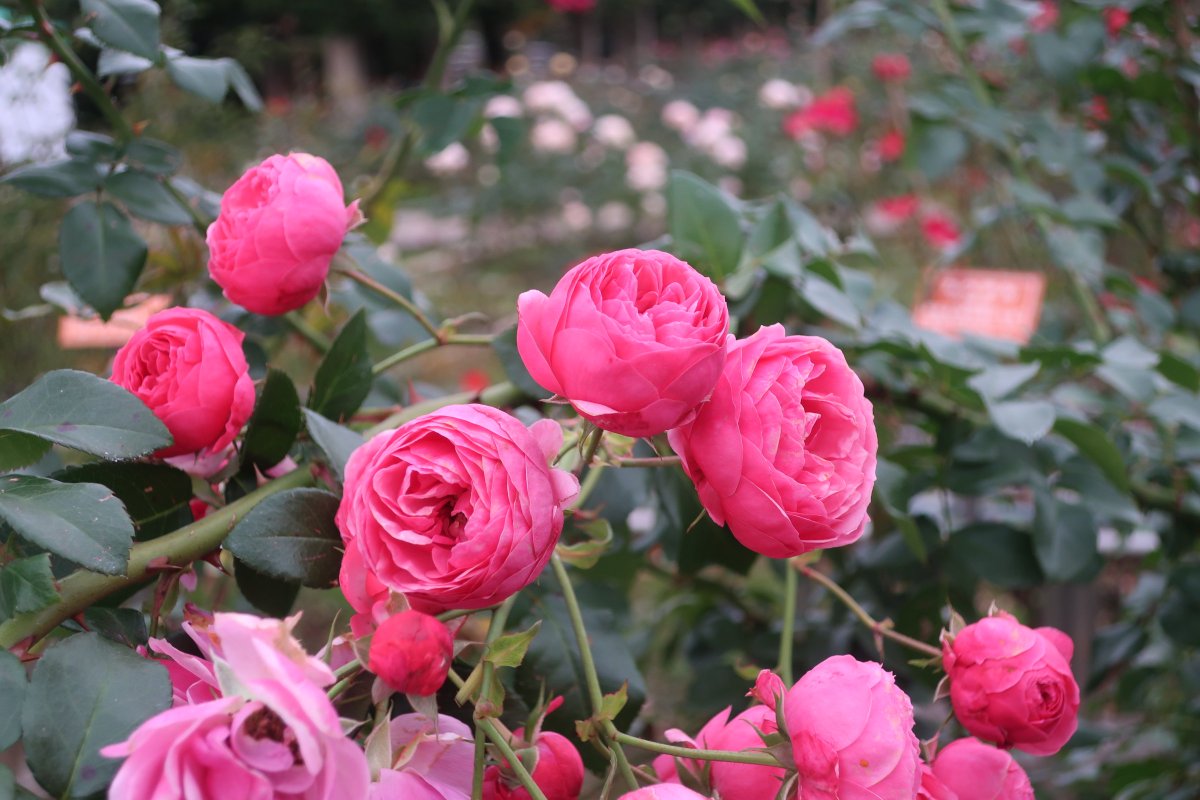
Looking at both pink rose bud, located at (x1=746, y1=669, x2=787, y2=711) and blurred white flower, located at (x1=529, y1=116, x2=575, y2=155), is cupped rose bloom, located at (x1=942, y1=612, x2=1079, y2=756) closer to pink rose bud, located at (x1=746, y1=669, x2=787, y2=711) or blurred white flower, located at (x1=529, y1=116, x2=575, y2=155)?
pink rose bud, located at (x1=746, y1=669, x2=787, y2=711)

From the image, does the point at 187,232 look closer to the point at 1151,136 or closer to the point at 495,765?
the point at 495,765

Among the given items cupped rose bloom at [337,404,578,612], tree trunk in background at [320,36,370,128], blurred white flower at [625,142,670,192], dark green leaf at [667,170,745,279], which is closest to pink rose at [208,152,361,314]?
cupped rose bloom at [337,404,578,612]

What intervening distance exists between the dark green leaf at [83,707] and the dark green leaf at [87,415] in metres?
0.06

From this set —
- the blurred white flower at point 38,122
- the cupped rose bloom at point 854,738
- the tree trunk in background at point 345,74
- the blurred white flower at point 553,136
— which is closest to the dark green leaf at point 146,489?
the cupped rose bloom at point 854,738

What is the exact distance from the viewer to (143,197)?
512mm

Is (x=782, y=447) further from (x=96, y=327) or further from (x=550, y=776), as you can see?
(x=96, y=327)

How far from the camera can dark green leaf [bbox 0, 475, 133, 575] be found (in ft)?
0.92

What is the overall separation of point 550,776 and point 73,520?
0.16 m

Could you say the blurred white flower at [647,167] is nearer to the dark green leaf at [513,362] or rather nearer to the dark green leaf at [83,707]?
the dark green leaf at [513,362]

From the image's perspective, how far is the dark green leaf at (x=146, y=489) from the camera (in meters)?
0.35

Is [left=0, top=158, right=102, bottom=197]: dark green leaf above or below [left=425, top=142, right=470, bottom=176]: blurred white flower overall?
above

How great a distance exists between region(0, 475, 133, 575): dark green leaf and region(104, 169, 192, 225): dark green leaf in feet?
0.80

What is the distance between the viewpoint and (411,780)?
28cm

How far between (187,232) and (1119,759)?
109cm
